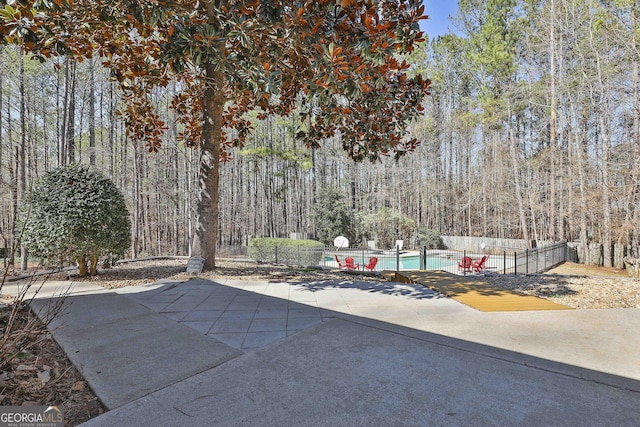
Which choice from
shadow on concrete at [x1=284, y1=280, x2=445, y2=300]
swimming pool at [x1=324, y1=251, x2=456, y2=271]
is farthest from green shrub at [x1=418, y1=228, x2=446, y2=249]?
shadow on concrete at [x1=284, y1=280, x2=445, y2=300]

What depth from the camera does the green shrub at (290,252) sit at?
502 inches

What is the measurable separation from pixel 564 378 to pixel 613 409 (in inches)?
13.5

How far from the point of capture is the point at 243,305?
3.90 metres

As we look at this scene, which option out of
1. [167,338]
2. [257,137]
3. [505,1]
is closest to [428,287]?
[167,338]

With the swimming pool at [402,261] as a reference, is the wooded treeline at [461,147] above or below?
above

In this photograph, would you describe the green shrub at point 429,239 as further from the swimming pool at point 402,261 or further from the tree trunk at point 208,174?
the tree trunk at point 208,174

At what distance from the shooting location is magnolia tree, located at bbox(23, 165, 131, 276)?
209 inches

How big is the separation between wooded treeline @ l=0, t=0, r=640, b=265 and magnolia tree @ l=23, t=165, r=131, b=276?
62.0 inches

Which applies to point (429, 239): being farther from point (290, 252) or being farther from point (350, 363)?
point (350, 363)

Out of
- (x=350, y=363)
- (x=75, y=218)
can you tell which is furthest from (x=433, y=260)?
(x=350, y=363)

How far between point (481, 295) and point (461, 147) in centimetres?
2380

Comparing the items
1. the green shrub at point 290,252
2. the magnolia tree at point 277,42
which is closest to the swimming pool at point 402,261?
the green shrub at point 290,252

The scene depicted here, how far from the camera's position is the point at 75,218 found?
5.39 metres

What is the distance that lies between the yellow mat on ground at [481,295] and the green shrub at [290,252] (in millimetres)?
6767
